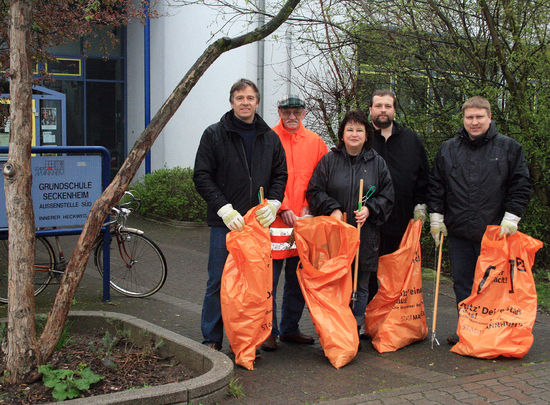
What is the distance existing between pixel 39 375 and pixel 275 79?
10231 mm

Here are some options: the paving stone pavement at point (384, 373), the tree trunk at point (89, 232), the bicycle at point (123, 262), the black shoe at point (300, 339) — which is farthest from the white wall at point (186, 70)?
the tree trunk at point (89, 232)

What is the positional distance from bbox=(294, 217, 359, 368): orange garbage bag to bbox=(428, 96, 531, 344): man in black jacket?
89 cm

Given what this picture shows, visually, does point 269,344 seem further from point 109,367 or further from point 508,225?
point 508,225

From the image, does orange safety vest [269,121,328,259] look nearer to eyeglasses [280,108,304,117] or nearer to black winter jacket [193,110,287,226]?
eyeglasses [280,108,304,117]

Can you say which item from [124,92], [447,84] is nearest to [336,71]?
[447,84]

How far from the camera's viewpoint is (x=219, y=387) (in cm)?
398

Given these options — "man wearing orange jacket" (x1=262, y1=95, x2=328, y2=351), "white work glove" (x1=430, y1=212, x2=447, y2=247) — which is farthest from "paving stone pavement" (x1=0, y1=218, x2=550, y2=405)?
"white work glove" (x1=430, y1=212, x2=447, y2=247)

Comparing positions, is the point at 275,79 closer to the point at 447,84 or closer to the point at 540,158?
the point at 447,84

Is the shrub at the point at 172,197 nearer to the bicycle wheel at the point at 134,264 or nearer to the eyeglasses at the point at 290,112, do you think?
the bicycle wheel at the point at 134,264

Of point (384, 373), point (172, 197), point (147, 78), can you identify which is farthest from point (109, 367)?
point (147, 78)

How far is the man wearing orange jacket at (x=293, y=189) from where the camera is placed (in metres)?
5.19

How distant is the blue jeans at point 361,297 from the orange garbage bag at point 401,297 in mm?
137

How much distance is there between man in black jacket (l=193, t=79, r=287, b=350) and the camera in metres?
4.85

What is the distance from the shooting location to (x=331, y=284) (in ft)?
16.1
